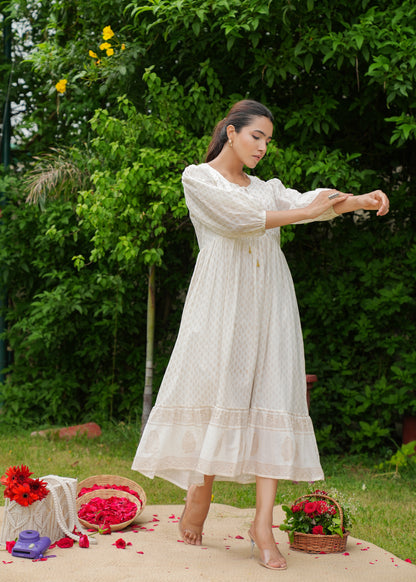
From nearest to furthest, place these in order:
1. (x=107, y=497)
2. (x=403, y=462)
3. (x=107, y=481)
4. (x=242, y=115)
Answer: (x=242, y=115)
(x=107, y=497)
(x=107, y=481)
(x=403, y=462)

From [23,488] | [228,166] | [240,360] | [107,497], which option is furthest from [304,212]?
[107,497]

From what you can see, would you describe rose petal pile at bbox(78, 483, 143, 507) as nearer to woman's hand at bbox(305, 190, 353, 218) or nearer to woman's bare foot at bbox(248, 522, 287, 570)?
woman's bare foot at bbox(248, 522, 287, 570)

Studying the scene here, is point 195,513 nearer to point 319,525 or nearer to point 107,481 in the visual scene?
point 319,525

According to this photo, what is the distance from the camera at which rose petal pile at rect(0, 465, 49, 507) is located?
290 cm

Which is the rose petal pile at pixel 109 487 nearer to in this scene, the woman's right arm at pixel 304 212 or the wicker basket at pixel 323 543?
the wicker basket at pixel 323 543

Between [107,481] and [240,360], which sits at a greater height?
[240,360]

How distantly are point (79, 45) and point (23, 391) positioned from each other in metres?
2.81

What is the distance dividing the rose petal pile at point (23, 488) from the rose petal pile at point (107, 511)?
13.4 inches

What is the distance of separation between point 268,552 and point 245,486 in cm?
160

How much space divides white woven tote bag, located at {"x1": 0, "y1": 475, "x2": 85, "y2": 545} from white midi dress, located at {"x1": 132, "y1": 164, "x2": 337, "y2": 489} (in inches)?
14.8

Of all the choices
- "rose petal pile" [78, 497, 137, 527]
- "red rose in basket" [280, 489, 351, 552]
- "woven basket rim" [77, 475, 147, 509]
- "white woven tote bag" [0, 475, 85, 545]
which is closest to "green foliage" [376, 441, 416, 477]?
"red rose in basket" [280, 489, 351, 552]

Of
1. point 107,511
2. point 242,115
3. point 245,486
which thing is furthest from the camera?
point 245,486

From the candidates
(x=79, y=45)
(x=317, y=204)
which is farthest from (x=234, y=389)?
(x=79, y=45)

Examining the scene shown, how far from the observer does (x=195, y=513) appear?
3.00m
